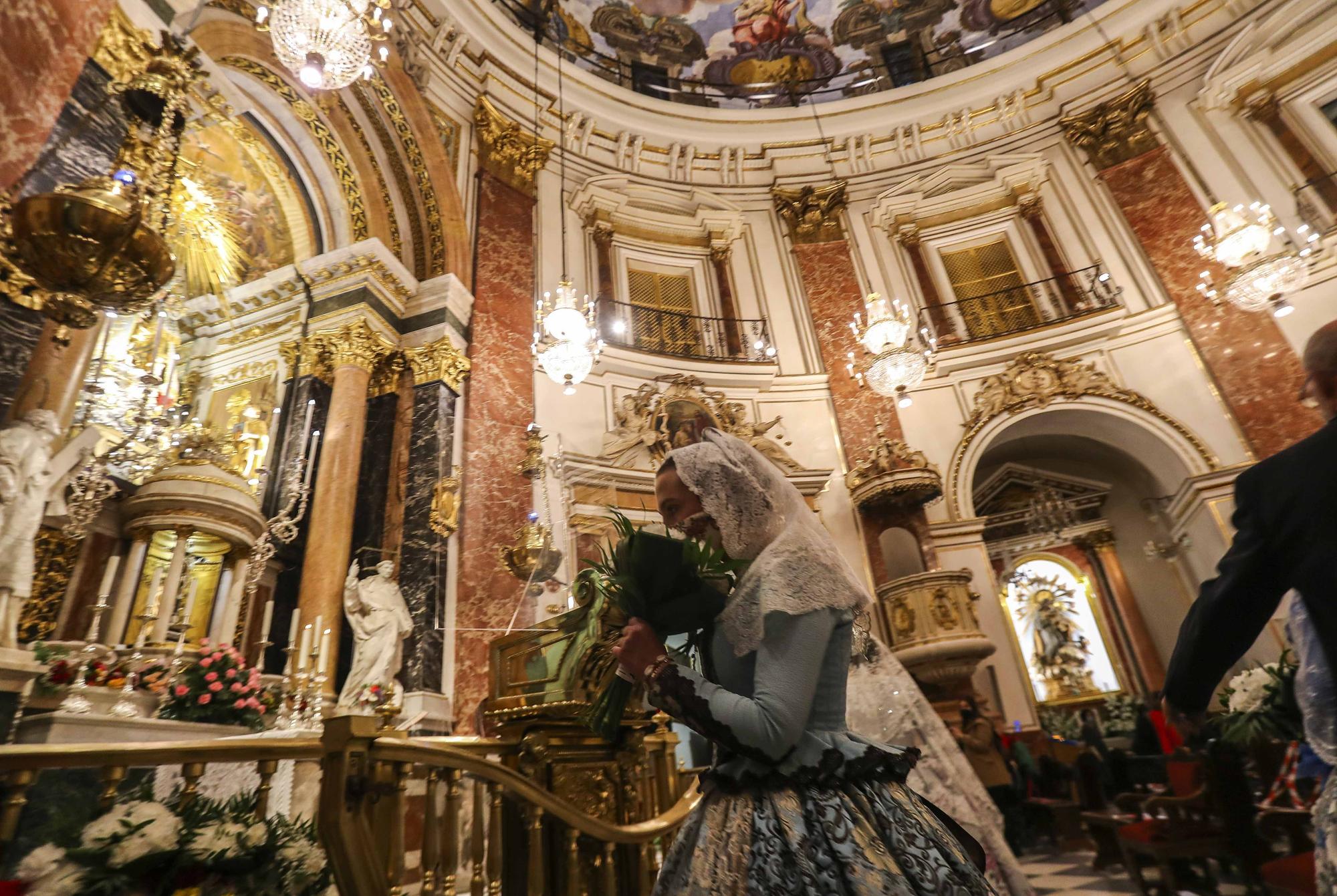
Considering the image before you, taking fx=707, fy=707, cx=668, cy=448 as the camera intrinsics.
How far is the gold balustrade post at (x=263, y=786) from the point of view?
1.89 meters

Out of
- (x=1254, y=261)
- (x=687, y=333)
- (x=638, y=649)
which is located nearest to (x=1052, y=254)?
(x=1254, y=261)

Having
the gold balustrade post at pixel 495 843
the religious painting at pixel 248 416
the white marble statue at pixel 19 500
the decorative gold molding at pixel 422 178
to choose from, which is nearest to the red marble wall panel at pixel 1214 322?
the gold balustrade post at pixel 495 843

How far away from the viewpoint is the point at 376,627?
5957mm

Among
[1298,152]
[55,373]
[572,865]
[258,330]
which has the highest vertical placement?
[1298,152]

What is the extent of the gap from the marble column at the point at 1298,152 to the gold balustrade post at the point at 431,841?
40.1 ft

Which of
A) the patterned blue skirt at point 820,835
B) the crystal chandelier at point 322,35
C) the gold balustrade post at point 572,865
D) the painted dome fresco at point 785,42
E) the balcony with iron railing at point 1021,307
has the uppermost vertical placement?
the painted dome fresco at point 785,42

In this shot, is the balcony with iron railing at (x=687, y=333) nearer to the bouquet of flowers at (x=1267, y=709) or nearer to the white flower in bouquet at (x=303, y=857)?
the bouquet of flowers at (x=1267, y=709)

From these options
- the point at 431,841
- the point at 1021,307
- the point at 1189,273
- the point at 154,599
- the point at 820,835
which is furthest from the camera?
the point at 1021,307

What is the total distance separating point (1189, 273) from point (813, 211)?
5411mm

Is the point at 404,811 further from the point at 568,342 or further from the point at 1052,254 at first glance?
the point at 1052,254

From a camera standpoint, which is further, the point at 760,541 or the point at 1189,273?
the point at 1189,273

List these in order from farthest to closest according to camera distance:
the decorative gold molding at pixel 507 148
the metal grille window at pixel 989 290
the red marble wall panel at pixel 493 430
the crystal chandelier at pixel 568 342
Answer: the metal grille window at pixel 989 290 → the decorative gold molding at pixel 507 148 → the crystal chandelier at pixel 568 342 → the red marble wall panel at pixel 493 430

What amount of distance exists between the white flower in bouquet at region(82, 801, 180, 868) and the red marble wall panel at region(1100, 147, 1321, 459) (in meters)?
10.2

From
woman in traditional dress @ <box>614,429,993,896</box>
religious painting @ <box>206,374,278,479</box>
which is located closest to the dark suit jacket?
woman in traditional dress @ <box>614,429,993,896</box>
